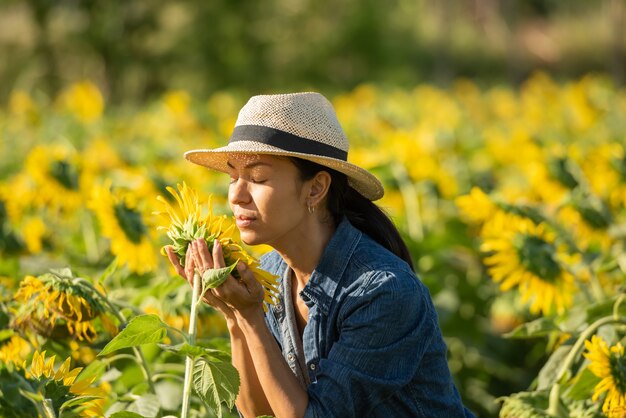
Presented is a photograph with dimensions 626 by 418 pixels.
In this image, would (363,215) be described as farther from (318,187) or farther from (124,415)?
(124,415)

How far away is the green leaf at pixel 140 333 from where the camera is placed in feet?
6.60

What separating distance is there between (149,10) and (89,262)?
1274 cm

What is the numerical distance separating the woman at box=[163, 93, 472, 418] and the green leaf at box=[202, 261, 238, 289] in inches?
1.6

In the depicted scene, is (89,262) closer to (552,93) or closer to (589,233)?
(589,233)

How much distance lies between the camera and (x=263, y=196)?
221 cm

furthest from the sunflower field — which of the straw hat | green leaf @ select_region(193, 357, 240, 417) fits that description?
the straw hat

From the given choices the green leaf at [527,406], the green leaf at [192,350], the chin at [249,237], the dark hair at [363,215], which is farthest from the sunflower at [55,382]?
the green leaf at [527,406]

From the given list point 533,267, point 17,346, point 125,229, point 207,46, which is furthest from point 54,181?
point 207,46

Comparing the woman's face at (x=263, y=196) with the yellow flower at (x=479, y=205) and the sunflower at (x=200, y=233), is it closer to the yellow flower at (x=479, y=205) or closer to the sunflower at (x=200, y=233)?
the sunflower at (x=200, y=233)

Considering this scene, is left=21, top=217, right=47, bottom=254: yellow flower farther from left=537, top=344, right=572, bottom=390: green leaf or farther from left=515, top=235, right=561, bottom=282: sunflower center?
left=537, top=344, right=572, bottom=390: green leaf

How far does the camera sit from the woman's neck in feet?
7.66

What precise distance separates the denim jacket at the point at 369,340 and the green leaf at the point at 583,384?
409mm

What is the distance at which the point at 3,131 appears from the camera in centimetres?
714

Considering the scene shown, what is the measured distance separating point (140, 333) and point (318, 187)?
495mm
